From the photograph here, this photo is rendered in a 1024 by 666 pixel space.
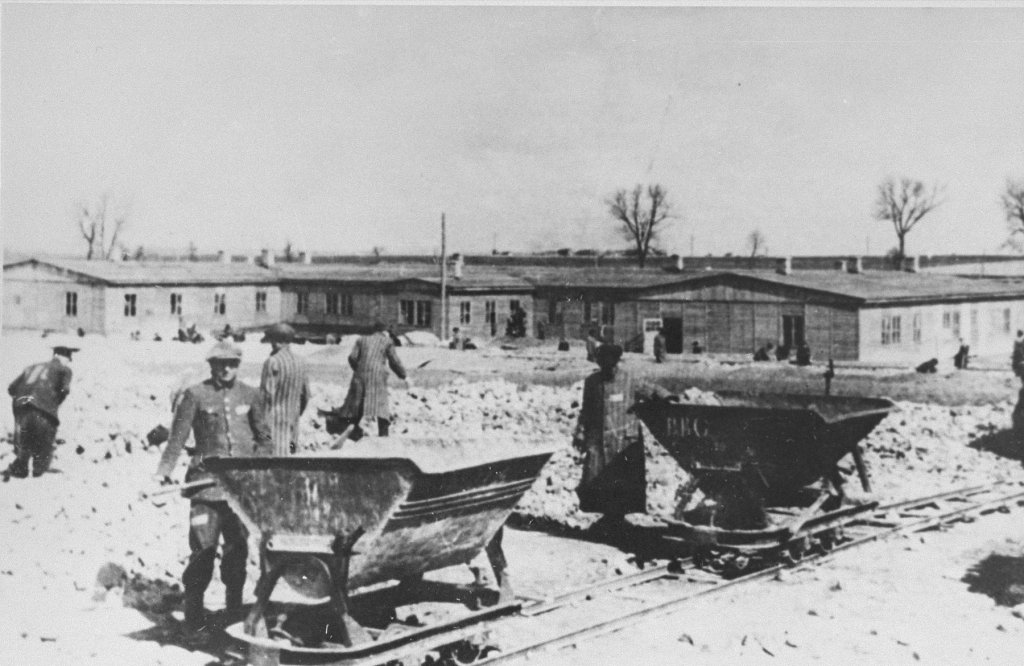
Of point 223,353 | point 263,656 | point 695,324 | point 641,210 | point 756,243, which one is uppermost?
point 641,210

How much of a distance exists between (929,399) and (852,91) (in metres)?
7.67

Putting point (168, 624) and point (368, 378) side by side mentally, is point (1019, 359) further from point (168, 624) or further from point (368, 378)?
point (168, 624)

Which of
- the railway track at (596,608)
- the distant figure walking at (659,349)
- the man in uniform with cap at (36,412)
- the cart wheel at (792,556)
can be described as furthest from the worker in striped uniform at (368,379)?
the distant figure walking at (659,349)

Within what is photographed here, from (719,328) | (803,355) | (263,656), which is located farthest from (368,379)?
(719,328)

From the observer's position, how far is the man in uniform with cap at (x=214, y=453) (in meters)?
5.82

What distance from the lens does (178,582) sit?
6.97 meters

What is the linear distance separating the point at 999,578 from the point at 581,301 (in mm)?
17442

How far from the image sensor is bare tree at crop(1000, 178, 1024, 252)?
9.93 metres

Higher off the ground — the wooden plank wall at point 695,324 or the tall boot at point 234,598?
the wooden plank wall at point 695,324

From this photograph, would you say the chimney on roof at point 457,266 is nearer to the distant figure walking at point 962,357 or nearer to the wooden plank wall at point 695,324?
the wooden plank wall at point 695,324

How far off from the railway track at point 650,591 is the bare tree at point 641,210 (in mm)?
5665

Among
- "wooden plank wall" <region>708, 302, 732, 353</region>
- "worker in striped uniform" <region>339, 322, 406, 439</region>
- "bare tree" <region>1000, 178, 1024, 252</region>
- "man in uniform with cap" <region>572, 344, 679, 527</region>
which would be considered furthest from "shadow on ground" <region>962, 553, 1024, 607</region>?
"wooden plank wall" <region>708, 302, 732, 353</region>

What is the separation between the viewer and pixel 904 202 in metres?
12.3

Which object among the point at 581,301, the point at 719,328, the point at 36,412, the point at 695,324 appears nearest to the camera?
the point at 36,412
